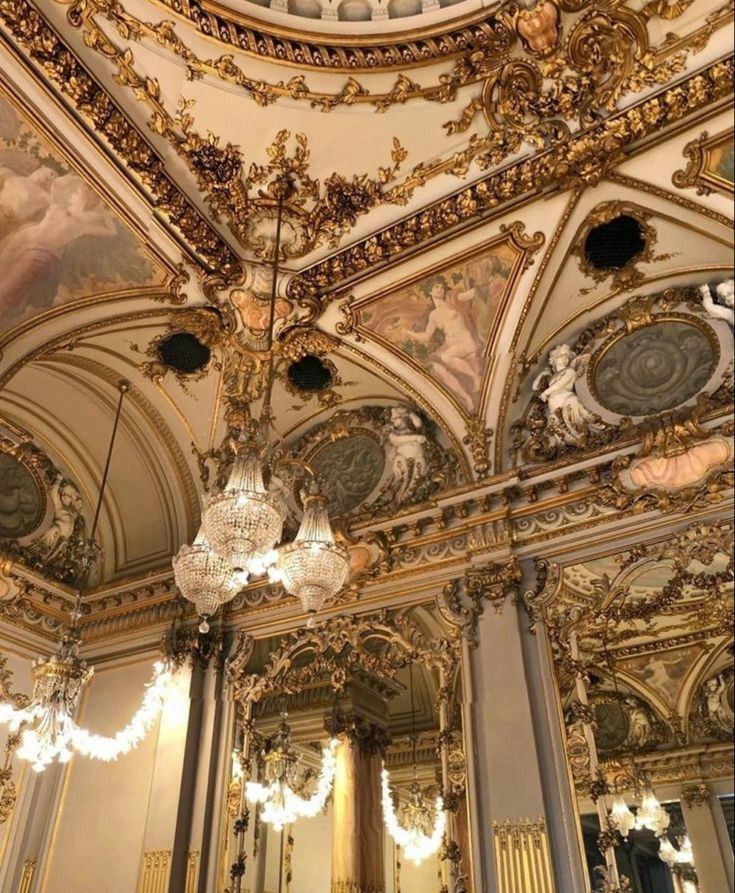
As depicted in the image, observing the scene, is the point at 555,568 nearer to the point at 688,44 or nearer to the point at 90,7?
the point at 688,44

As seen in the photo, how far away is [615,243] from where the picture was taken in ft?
22.0

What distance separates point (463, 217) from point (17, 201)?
145 inches

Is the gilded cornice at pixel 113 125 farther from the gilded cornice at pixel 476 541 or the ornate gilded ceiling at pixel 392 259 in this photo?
the gilded cornice at pixel 476 541

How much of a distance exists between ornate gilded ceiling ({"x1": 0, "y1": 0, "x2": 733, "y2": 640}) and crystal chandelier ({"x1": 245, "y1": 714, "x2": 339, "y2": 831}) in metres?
1.47

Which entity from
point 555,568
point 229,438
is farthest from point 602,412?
point 229,438

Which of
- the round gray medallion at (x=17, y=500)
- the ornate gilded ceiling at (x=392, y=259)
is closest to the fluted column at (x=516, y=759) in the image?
the ornate gilded ceiling at (x=392, y=259)

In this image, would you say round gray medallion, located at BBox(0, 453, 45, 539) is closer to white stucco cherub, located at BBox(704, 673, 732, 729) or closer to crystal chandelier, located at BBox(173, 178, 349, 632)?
crystal chandelier, located at BBox(173, 178, 349, 632)

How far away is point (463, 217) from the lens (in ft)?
21.6

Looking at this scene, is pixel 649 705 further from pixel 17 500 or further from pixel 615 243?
pixel 17 500

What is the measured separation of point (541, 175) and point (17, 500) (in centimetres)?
635

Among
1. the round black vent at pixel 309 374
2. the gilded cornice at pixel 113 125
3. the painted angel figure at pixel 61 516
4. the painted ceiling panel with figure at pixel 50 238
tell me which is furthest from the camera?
the painted angel figure at pixel 61 516

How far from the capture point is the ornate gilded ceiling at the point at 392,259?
564cm

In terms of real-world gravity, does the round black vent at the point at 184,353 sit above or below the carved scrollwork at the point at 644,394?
above

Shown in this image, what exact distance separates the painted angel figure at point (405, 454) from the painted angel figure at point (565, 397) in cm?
133
